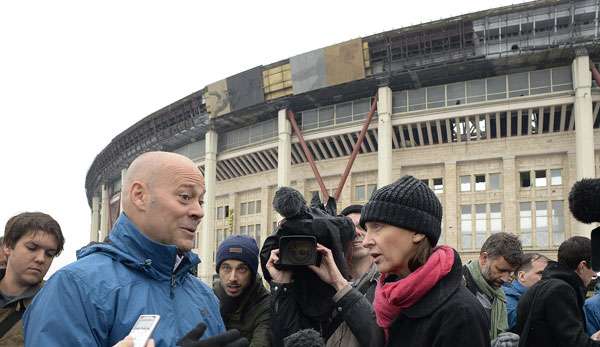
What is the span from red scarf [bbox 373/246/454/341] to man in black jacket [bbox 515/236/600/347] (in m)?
1.25

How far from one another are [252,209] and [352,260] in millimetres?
32877

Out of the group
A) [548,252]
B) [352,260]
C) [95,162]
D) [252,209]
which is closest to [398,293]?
[352,260]

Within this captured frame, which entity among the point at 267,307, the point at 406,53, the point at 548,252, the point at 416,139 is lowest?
the point at 548,252

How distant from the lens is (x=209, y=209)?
119ft

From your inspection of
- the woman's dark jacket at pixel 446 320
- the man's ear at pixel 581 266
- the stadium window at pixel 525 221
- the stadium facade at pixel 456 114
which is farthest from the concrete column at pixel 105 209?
the woman's dark jacket at pixel 446 320

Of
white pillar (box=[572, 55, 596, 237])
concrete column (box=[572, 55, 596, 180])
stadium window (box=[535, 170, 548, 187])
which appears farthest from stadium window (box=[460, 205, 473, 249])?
concrete column (box=[572, 55, 596, 180])

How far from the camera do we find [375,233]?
2438 mm

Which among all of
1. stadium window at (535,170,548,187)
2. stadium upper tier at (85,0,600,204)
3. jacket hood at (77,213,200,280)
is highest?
stadium upper tier at (85,0,600,204)

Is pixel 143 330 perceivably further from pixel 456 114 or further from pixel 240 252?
pixel 456 114

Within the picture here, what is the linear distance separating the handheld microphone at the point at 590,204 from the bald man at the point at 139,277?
1920mm

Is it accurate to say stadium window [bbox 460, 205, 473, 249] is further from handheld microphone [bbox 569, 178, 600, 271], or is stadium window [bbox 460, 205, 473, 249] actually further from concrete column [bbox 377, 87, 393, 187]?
handheld microphone [bbox 569, 178, 600, 271]

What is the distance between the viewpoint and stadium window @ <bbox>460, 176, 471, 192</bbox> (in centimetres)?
2902

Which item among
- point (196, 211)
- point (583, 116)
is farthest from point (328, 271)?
point (583, 116)

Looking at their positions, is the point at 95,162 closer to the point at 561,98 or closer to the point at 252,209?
the point at 252,209
